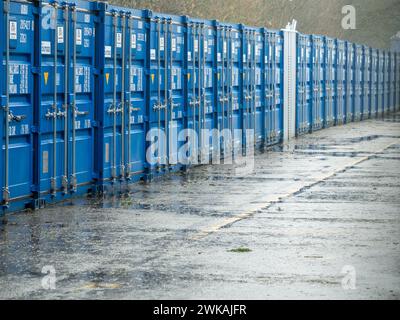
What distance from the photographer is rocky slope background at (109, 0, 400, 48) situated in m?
67.1

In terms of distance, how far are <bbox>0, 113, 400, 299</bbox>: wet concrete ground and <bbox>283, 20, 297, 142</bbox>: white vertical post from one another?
10.4 m

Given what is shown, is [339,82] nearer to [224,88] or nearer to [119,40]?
[224,88]

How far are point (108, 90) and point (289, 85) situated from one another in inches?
550

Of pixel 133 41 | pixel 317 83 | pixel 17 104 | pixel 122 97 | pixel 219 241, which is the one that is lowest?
pixel 219 241

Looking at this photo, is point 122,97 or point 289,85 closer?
point 122,97

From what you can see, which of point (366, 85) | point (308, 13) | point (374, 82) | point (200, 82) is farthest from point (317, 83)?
point (308, 13)

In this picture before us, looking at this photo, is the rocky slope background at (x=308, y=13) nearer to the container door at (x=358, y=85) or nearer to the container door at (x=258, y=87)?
the container door at (x=358, y=85)

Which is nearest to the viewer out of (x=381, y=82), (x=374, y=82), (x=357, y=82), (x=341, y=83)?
(x=341, y=83)

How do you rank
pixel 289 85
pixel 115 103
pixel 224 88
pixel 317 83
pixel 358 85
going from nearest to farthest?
pixel 115 103 < pixel 224 88 < pixel 289 85 < pixel 317 83 < pixel 358 85

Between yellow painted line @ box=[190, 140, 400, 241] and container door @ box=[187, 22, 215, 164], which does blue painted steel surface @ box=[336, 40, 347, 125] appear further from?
yellow painted line @ box=[190, 140, 400, 241]

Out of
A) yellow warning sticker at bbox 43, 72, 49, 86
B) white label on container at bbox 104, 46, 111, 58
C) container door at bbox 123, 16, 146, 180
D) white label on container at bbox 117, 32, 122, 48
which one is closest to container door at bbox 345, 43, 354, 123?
container door at bbox 123, 16, 146, 180

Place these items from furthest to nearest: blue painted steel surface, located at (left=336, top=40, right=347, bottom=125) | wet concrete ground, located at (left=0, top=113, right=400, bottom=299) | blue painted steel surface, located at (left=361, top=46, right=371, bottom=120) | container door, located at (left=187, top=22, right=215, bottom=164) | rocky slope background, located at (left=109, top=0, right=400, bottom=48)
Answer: rocky slope background, located at (left=109, top=0, right=400, bottom=48) → blue painted steel surface, located at (left=361, top=46, right=371, bottom=120) → blue painted steel surface, located at (left=336, top=40, right=347, bottom=125) → container door, located at (left=187, top=22, right=215, bottom=164) → wet concrete ground, located at (left=0, top=113, right=400, bottom=299)

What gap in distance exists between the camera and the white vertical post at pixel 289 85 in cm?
3003

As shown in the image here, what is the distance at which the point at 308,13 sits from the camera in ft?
320
